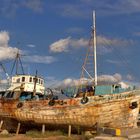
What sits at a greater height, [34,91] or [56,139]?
[34,91]

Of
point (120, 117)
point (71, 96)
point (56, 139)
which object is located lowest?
point (56, 139)

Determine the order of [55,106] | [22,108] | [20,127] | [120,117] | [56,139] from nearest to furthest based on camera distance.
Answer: [56,139]
[120,117]
[55,106]
[22,108]
[20,127]

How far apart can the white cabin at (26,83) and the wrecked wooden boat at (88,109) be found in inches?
125

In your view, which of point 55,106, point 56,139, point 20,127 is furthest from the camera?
point 20,127

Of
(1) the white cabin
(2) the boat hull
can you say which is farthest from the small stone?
(2) the boat hull

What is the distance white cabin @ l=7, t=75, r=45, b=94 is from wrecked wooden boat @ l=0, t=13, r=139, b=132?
316cm

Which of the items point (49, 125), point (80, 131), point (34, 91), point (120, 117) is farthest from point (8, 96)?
point (120, 117)

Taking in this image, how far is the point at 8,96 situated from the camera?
1406 inches

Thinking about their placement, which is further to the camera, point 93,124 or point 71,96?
point 71,96

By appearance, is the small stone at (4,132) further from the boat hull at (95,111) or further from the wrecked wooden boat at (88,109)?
the boat hull at (95,111)

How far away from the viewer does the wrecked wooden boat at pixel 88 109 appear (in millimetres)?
28281

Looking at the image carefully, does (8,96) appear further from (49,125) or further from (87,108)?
(87,108)

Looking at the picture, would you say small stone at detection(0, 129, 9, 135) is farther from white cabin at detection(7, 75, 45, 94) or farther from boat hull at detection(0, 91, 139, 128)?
boat hull at detection(0, 91, 139, 128)

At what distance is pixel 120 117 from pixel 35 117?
794cm
